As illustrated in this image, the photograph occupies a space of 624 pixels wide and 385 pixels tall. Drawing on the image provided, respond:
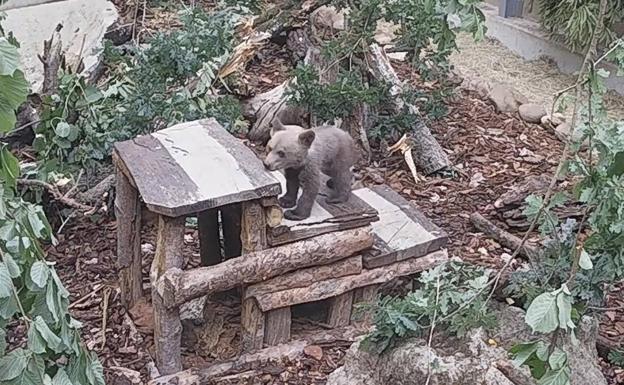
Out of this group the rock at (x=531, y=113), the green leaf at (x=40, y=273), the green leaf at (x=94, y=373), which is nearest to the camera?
the green leaf at (x=40, y=273)

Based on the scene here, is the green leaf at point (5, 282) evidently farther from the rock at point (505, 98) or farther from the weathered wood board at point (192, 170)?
the rock at point (505, 98)

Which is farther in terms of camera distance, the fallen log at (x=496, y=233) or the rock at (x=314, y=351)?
the fallen log at (x=496, y=233)

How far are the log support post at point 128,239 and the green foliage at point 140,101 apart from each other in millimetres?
378

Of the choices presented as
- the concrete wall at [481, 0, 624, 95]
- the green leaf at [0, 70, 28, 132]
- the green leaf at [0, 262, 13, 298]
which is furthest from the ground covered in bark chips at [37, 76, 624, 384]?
the green leaf at [0, 70, 28, 132]

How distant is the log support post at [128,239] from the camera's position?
3.13 m

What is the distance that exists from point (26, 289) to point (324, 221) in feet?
4.54

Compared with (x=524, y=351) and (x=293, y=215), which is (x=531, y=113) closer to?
(x=293, y=215)

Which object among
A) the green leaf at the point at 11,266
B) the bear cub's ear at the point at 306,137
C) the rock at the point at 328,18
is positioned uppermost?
the green leaf at the point at 11,266

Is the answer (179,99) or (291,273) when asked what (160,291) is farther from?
(179,99)

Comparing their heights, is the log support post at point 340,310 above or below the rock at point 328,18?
below

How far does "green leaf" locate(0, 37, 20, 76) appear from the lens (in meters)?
1.41

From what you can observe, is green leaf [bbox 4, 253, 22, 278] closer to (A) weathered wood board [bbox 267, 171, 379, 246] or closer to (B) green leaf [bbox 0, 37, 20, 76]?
(B) green leaf [bbox 0, 37, 20, 76]

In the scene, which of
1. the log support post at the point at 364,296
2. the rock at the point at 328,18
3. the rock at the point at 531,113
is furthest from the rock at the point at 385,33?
the log support post at the point at 364,296

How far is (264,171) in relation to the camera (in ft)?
9.50
